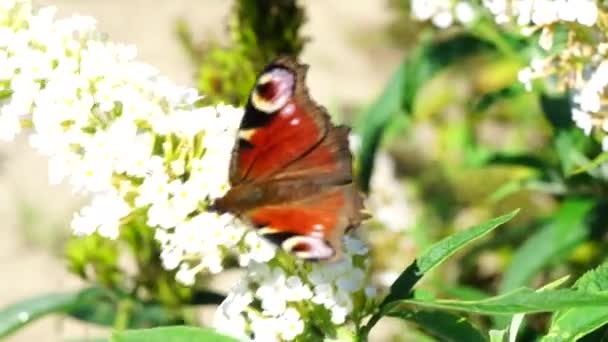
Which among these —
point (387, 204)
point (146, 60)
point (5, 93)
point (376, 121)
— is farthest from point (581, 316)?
point (146, 60)

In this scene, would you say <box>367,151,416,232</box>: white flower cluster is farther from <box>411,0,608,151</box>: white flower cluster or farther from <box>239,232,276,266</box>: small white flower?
<box>239,232,276,266</box>: small white flower

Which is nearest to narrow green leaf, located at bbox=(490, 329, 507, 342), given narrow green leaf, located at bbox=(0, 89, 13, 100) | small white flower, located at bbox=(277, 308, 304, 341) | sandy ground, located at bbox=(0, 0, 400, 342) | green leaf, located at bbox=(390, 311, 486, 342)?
green leaf, located at bbox=(390, 311, 486, 342)

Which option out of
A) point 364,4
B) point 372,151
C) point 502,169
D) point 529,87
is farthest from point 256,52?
point 364,4

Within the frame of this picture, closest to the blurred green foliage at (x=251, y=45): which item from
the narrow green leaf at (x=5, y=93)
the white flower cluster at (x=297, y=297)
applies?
the narrow green leaf at (x=5, y=93)

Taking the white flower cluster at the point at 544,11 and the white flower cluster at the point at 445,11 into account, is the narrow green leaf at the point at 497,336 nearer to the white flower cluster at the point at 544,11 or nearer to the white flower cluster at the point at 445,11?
the white flower cluster at the point at 544,11

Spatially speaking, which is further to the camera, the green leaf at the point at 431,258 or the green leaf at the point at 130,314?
the green leaf at the point at 130,314

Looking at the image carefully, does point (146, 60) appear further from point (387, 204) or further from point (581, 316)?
point (581, 316)
